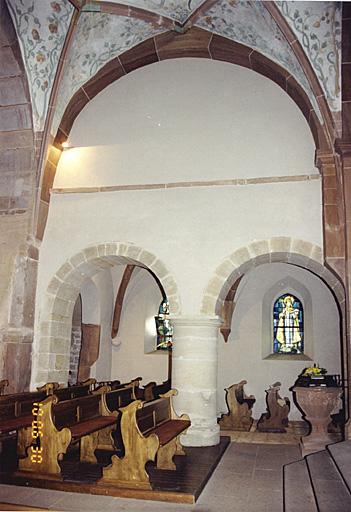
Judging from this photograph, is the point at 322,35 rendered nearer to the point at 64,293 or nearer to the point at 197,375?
the point at 197,375

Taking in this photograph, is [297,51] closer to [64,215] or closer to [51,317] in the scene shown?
[64,215]

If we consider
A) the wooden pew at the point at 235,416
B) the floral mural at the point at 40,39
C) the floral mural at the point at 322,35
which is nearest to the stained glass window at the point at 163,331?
the wooden pew at the point at 235,416

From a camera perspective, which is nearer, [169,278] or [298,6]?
[298,6]

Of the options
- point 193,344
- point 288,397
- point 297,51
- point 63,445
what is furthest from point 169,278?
point 288,397

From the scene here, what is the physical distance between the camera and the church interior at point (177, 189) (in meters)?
7.63

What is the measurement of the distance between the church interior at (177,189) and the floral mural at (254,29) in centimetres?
3

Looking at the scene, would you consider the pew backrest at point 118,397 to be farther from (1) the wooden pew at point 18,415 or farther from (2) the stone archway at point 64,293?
(2) the stone archway at point 64,293

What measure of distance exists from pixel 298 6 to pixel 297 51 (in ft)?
2.16

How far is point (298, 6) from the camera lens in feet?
24.2

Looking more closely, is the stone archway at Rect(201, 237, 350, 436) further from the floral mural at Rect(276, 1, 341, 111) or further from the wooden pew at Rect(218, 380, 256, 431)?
the wooden pew at Rect(218, 380, 256, 431)

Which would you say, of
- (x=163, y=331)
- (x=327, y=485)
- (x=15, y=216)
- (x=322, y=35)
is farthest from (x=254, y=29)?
(x=163, y=331)

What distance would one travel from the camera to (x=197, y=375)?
8.28 meters

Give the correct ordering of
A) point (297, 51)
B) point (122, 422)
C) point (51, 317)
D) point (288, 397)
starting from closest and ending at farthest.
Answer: point (122, 422), point (297, 51), point (51, 317), point (288, 397)

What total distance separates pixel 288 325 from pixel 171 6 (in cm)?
826
